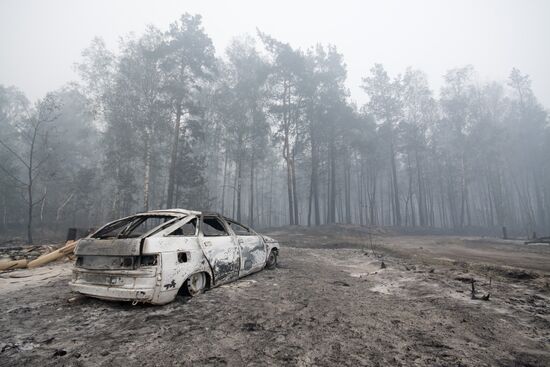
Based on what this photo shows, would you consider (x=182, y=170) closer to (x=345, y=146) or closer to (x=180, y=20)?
(x=180, y=20)

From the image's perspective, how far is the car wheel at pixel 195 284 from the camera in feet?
14.3

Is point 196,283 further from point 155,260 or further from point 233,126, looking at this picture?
point 233,126

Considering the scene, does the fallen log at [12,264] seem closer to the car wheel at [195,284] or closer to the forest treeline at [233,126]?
the car wheel at [195,284]

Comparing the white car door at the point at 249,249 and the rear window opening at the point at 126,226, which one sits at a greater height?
the rear window opening at the point at 126,226

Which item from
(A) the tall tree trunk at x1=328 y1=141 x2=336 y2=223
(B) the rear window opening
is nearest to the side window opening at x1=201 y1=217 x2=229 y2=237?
(B) the rear window opening

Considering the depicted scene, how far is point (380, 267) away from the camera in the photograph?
7715 mm

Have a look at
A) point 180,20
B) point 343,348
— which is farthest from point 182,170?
point 343,348

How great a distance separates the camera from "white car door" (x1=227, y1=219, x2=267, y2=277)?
18.9ft

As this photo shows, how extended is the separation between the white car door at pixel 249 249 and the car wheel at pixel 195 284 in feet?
3.57

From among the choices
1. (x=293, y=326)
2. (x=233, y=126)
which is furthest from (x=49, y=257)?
(x=233, y=126)

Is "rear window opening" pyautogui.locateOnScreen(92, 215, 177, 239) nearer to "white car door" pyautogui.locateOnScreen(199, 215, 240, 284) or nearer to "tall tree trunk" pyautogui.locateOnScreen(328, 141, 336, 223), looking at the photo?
"white car door" pyautogui.locateOnScreen(199, 215, 240, 284)

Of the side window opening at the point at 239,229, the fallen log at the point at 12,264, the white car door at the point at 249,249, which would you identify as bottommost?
the fallen log at the point at 12,264

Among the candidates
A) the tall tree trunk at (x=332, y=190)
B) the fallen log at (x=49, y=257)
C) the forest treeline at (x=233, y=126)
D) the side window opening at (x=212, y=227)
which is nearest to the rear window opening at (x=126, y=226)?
the side window opening at (x=212, y=227)

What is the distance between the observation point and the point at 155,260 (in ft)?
12.4
